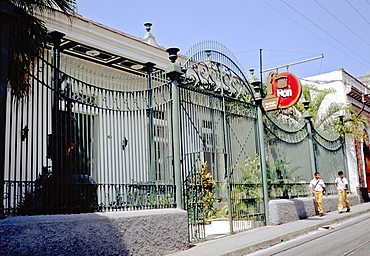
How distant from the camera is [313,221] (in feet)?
40.4

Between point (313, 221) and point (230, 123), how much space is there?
14.4ft

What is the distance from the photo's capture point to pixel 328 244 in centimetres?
846

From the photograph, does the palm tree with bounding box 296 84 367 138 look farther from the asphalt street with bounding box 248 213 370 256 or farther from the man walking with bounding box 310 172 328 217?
the asphalt street with bounding box 248 213 370 256

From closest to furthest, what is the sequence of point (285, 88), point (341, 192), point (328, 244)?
point (328, 244) → point (341, 192) → point (285, 88)

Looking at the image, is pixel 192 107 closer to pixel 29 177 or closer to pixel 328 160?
pixel 29 177

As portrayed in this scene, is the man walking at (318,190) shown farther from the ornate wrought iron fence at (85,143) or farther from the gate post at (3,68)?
the gate post at (3,68)

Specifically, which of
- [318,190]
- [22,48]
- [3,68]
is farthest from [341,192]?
[3,68]

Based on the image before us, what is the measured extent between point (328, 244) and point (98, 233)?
16.4 ft

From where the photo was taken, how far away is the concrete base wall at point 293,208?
38.0ft

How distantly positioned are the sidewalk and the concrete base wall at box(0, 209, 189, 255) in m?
0.49

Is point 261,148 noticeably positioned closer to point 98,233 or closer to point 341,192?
point 341,192

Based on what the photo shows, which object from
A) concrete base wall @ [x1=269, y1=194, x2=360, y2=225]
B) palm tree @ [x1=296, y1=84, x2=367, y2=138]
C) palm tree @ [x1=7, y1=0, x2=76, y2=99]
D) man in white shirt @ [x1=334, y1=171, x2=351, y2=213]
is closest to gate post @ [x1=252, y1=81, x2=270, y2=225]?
concrete base wall @ [x1=269, y1=194, x2=360, y2=225]

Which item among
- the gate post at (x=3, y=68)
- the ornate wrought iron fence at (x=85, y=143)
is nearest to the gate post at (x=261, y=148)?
the ornate wrought iron fence at (x=85, y=143)

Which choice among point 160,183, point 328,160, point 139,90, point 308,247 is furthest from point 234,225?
point 328,160
